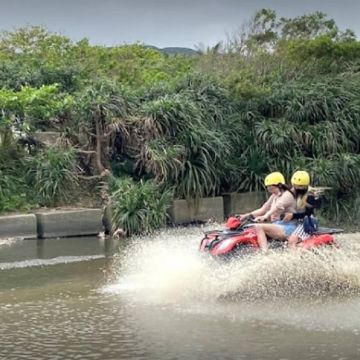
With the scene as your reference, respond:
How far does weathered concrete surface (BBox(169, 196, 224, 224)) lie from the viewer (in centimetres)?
1838

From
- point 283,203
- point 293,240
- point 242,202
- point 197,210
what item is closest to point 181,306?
point 293,240

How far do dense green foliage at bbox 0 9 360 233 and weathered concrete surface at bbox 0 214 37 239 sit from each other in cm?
98

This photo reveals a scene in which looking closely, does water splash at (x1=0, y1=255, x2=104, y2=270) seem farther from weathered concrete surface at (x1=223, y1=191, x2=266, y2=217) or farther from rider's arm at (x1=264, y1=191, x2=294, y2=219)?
weathered concrete surface at (x1=223, y1=191, x2=266, y2=217)

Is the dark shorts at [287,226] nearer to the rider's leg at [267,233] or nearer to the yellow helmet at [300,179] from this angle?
the rider's leg at [267,233]

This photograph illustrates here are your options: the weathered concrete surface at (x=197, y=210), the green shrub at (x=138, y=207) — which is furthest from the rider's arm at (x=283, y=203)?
the weathered concrete surface at (x=197, y=210)

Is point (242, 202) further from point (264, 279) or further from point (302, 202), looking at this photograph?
point (264, 279)

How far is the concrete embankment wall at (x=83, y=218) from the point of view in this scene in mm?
16875

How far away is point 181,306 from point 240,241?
4.29 feet

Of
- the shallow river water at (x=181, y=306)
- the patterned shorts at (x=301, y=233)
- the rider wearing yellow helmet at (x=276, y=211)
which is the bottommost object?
the shallow river water at (x=181, y=306)

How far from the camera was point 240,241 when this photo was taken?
10945 mm

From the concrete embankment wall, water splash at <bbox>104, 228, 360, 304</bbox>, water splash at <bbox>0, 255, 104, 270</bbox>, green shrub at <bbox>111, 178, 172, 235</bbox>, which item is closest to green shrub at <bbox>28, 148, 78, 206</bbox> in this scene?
the concrete embankment wall

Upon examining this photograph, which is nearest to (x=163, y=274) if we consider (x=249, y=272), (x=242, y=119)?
(x=249, y=272)

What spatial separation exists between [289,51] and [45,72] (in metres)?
8.18

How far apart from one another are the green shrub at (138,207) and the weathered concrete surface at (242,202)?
5.99 feet
